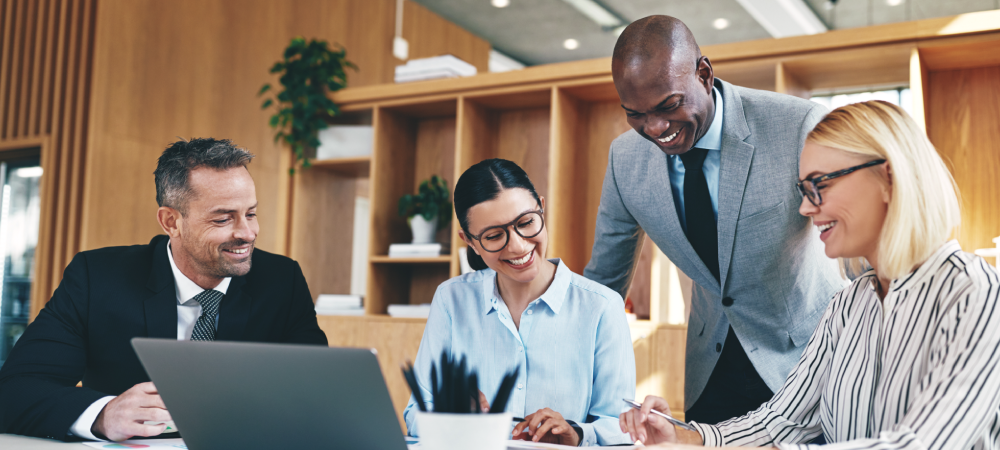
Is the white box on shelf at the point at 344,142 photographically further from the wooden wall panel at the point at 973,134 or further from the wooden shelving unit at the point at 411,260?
the wooden wall panel at the point at 973,134

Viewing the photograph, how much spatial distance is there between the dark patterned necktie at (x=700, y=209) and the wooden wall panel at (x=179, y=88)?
2.87 meters

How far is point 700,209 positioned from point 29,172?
14.3 ft

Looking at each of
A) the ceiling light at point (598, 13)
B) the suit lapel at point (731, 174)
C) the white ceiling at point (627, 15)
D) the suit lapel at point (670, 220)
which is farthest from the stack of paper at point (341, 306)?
the ceiling light at point (598, 13)

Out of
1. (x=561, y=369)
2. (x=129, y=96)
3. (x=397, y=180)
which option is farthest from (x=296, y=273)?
(x=129, y=96)

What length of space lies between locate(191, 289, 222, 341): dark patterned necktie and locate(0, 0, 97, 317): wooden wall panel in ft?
9.96

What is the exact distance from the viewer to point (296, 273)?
1.92m

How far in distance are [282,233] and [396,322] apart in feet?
2.95

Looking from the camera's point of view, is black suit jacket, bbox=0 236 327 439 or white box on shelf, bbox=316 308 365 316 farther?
white box on shelf, bbox=316 308 365 316

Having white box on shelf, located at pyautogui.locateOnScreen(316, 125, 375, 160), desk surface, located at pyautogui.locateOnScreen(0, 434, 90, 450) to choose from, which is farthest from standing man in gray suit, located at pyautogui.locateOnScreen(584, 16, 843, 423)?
white box on shelf, located at pyautogui.locateOnScreen(316, 125, 375, 160)

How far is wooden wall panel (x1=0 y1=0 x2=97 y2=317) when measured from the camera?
431 centimetres

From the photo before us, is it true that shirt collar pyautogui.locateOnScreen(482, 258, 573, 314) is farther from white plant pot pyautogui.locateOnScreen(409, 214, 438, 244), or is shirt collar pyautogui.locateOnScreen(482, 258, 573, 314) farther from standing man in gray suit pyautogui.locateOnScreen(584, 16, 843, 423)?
white plant pot pyautogui.locateOnScreen(409, 214, 438, 244)

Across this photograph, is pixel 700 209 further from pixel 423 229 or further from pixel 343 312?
pixel 343 312

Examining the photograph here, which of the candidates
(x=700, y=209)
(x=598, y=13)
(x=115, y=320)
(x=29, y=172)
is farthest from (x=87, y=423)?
(x=598, y=13)

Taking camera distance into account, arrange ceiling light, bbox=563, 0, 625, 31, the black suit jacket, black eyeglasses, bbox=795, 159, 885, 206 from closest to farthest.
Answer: black eyeglasses, bbox=795, 159, 885, 206, the black suit jacket, ceiling light, bbox=563, 0, 625, 31
